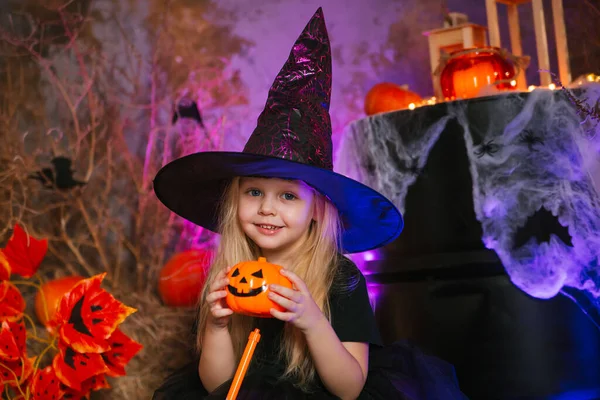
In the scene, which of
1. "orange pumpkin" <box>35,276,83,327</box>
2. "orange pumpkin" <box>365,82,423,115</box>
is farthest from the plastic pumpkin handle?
"orange pumpkin" <box>365,82,423,115</box>

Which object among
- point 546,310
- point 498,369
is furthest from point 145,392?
point 546,310

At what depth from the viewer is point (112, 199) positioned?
2.62 m

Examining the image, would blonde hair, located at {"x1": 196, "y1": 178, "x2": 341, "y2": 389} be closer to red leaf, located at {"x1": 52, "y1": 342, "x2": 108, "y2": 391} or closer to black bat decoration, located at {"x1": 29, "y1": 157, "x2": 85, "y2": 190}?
red leaf, located at {"x1": 52, "y1": 342, "x2": 108, "y2": 391}

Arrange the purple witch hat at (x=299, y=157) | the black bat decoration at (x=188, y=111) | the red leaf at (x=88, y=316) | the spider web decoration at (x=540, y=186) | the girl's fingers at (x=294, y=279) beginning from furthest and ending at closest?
the black bat decoration at (x=188, y=111), the spider web decoration at (x=540, y=186), the red leaf at (x=88, y=316), the purple witch hat at (x=299, y=157), the girl's fingers at (x=294, y=279)

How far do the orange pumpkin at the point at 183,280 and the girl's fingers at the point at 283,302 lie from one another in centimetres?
111

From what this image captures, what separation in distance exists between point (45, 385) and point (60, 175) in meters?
1.00

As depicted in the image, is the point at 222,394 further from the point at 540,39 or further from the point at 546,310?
the point at 540,39

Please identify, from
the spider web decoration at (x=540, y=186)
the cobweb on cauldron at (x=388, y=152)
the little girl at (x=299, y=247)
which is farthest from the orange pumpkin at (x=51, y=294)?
the spider web decoration at (x=540, y=186)

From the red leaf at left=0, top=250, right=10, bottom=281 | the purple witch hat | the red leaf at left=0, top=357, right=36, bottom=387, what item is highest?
the purple witch hat

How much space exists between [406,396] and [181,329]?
764 millimetres

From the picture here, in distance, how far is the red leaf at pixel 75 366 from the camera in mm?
1554

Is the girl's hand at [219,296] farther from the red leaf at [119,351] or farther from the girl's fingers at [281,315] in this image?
the red leaf at [119,351]

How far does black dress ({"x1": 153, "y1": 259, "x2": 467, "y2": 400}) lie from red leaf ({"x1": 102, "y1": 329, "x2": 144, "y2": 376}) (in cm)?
16

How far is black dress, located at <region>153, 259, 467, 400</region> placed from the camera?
4.42 ft
